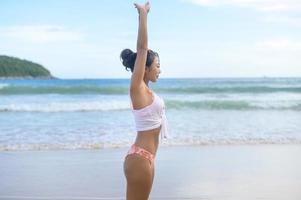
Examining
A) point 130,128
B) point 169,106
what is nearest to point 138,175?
point 130,128

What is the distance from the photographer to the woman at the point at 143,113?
3.84 metres

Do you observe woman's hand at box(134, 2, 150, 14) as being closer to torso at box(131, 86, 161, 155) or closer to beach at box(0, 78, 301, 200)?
torso at box(131, 86, 161, 155)

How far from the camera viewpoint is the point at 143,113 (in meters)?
3.88

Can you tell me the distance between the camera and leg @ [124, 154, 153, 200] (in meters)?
3.88

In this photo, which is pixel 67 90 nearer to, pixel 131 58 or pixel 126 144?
pixel 126 144

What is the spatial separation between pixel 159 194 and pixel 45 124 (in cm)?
1074

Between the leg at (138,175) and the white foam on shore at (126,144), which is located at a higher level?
the leg at (138,175)

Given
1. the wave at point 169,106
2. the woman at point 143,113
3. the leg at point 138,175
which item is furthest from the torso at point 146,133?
the wave at point 169,106

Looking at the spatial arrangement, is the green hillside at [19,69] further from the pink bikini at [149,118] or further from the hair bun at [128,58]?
the pink bikini at [149,118]

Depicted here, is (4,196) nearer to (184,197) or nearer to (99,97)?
(184,197)

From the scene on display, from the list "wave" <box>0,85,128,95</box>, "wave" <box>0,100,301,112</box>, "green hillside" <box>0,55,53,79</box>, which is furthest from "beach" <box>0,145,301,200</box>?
"green hillside" <box>0,55,53,79</box>

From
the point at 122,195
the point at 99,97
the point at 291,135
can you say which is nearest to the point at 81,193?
the point at 122,195

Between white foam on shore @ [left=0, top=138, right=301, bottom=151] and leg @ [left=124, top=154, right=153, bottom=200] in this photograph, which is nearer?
leg @ [left=124, top=154, right=153, bottom=200]

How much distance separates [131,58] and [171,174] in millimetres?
4452
